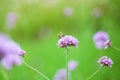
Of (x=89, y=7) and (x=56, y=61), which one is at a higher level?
(x=89, y=7)

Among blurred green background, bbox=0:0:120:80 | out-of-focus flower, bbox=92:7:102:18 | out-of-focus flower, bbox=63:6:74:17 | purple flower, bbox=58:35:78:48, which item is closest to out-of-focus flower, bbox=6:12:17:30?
blurred green background, bbox=0:0:120:80

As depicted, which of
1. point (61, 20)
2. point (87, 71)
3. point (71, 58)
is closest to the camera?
point (87, 71)

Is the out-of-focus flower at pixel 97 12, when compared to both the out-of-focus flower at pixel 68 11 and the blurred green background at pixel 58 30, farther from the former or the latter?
the out-of-focus flower at pixel 68 11

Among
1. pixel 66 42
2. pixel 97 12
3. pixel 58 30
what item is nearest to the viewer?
pixel 66 42

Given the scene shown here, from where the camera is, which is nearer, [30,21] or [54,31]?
[54,31]

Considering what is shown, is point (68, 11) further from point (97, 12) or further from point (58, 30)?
point (97, 12)

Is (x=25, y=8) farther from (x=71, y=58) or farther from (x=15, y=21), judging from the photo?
(x=71, y=58)

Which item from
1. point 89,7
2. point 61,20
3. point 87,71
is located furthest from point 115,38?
point 61,20

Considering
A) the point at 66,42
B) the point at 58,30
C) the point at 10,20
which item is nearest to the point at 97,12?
the point at 58,30

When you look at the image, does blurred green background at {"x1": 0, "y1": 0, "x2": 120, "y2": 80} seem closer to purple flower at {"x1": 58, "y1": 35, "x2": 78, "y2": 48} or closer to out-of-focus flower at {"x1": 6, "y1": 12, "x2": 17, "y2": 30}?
out-of-focus flower at {"x1": 6, "y1": 12, "x2": 17, "y2": 30}
